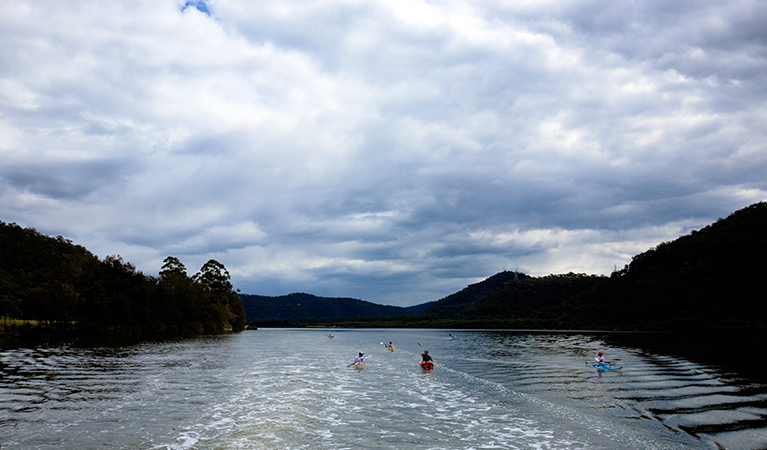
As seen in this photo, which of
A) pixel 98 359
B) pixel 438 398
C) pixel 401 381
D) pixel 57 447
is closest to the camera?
pixel 57 447

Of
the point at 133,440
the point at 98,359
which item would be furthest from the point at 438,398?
the point at 98,359

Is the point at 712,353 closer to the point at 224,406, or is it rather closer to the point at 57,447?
the point at 224,406

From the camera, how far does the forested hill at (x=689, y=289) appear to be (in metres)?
108

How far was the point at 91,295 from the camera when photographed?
8281 centimetres

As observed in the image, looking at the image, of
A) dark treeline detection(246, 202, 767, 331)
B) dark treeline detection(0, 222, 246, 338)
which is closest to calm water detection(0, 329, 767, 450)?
dark treeline detection(0, 222, 246, 338)

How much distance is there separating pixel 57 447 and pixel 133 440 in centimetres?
238

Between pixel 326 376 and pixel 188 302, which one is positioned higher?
pixel 188 302

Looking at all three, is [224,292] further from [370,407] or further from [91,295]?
[370,407]

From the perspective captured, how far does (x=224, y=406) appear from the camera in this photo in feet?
79.7

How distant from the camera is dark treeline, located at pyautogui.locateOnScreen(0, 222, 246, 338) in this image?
7956 cm

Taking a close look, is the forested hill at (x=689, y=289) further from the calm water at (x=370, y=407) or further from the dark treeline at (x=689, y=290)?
A: the calm water at (x=370, y=407)

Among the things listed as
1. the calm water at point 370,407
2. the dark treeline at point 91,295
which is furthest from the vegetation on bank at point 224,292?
the calm water at point 370,407

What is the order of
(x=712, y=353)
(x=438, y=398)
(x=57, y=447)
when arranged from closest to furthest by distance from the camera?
1. (x=57, y=447)
2. (x=438, y=398)
3. (x=712, y=353)

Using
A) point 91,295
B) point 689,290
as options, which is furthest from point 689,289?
point 91,295
